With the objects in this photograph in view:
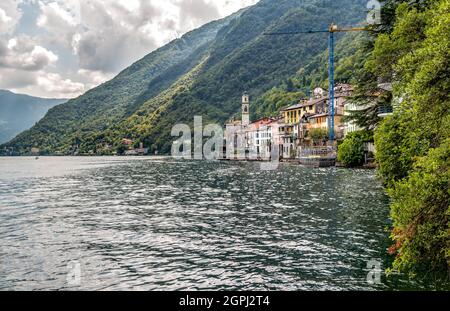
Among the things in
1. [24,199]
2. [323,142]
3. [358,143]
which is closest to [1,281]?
[24,199]

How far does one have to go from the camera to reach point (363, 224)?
28.3 meters

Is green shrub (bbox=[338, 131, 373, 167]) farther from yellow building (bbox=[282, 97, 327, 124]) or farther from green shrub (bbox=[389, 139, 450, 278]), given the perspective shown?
green shrub (bbox=[389, 139, 450, 278])

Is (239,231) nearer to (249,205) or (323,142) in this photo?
(249,205)

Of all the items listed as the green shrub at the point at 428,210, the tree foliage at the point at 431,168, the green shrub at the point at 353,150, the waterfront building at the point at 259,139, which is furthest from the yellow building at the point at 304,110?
the green shrub at the point at 428,210

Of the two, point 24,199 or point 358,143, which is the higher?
point 358,143

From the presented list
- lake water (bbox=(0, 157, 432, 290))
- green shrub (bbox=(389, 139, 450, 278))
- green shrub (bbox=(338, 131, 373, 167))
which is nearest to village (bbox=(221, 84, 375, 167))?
green shrub (bbox=(338, 131, 373, 167))

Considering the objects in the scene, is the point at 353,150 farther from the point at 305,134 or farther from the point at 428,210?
the point at 428,210

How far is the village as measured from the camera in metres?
106

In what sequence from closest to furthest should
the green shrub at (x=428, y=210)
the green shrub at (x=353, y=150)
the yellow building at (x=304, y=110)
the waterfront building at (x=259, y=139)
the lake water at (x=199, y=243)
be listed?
1. the green shrub at (x=428, y=210)
2. the lake water at (x=199, y=243)
3. the green shrub at (x=353, y=150)
4. the yellow building at (x=304, y=110)
5. the waterfront building at (x=259, y=139)

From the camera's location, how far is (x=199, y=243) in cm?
2455

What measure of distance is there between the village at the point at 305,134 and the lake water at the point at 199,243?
52.8 m

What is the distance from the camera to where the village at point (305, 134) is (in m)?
106

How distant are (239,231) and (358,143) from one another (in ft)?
202

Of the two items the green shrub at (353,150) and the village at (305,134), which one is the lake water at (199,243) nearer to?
the green shrub at (353,150)
